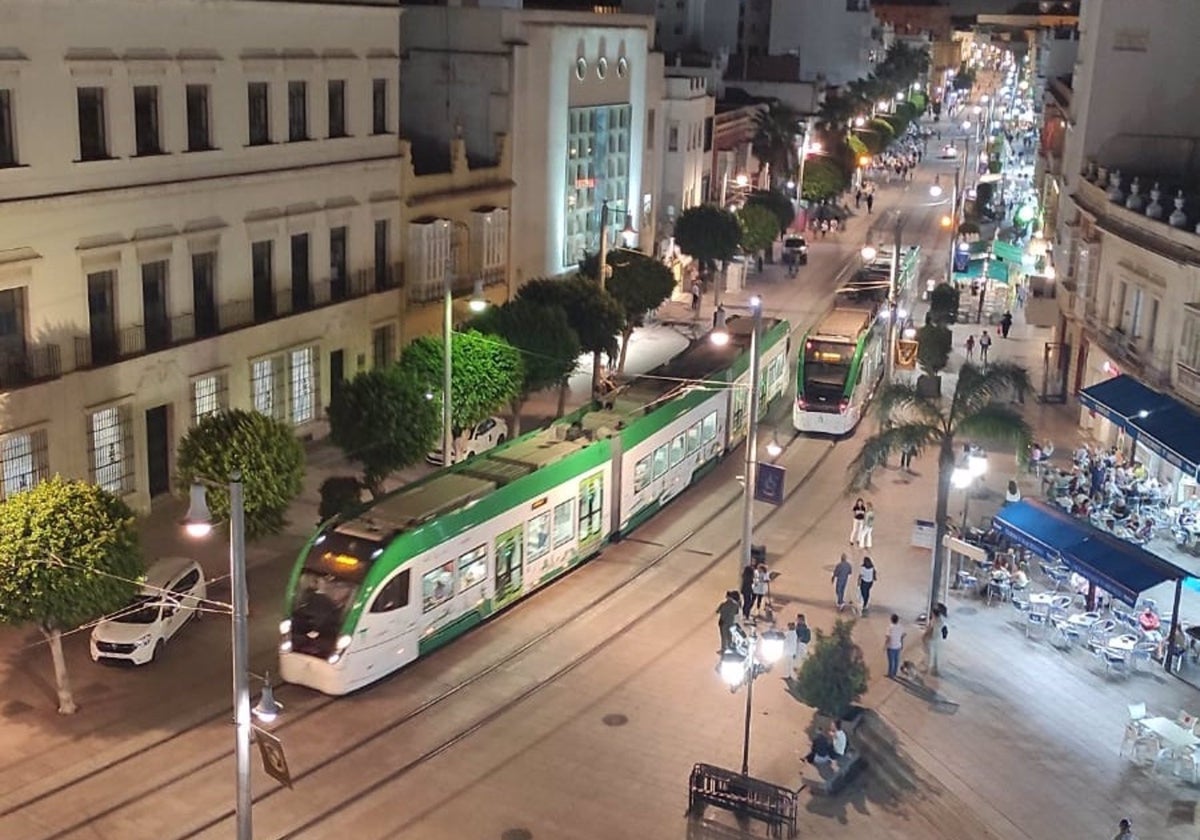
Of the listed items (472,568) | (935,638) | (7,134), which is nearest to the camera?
(472,568)

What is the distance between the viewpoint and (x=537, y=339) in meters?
41.2

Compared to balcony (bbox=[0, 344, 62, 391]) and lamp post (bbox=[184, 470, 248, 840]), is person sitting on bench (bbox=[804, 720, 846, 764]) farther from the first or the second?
balcony (bbox=[0, 344, 62, 391])

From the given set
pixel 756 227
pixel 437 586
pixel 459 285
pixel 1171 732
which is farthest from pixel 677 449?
pixel 756 227

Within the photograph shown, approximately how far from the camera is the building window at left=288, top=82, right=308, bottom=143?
40531 millimetres

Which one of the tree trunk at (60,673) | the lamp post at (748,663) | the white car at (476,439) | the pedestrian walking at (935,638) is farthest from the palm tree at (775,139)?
the tree trunk at (60,673)

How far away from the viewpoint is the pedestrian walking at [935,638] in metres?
27.9

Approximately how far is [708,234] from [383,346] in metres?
24.2

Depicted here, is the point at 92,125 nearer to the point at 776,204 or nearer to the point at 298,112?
the point at 298,112

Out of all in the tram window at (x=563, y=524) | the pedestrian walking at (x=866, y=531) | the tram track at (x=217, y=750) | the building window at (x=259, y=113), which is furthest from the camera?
the building window at (x=259, y=113)

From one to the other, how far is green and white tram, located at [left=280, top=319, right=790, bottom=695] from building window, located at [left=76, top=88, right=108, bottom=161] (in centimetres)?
1217

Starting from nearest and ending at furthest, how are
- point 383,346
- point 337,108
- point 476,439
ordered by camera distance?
1. point 476,439
2. point 337,108
3. point 383,346

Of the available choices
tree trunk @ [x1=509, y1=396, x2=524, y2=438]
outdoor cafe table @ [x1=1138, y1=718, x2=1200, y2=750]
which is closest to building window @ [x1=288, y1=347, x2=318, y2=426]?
tree trunk @ [x1=509, y1=396, x2=524, y2=438]

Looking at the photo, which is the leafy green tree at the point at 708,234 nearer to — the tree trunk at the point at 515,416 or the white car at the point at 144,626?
the tree trunk at the point at 515,416

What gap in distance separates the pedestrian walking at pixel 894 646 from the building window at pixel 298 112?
75.2ft
